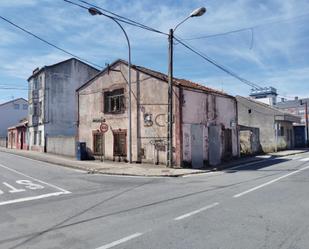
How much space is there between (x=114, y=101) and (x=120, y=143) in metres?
2.86

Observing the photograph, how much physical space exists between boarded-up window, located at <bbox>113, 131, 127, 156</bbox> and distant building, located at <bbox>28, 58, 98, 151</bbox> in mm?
17183

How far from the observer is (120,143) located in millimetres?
24000

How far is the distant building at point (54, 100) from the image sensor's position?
4072 cm

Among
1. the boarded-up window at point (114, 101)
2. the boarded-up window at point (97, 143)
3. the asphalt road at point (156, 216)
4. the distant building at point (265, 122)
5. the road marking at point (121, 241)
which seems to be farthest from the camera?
the distant building at point (265, 122)

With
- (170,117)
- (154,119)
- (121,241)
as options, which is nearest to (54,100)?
(154,119)

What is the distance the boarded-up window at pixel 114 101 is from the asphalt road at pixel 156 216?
37.7ft

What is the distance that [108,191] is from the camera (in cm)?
1195

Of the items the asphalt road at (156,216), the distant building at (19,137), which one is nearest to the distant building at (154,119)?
the asphalt road at (156,216)

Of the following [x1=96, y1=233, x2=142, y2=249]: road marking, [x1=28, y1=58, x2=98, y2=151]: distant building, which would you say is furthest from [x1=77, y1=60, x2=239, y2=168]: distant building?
[x1=28, y1=58, x2=98, y2=151]: distant building

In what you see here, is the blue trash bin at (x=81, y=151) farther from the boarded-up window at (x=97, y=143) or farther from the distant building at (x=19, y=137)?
the distant building at (x=19, y=137)

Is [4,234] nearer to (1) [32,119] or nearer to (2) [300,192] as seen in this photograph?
(2) [300,192]

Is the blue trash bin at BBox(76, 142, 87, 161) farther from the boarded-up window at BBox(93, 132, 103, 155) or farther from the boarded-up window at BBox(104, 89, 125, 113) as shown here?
the boarded-up window at BBox(104, 89, 125, 113)

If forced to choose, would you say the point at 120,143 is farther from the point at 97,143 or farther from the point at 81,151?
the point at 81,151

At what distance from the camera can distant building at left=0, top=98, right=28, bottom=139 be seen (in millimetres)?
65625
